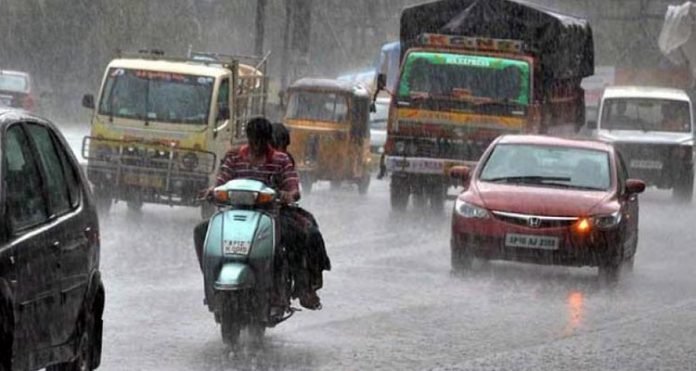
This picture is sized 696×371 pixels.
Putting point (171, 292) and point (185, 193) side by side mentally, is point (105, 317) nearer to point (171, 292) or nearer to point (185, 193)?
point (171, 292)

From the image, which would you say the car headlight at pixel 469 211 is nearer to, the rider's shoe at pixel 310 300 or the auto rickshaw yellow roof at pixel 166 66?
the rider's shoe at pixel 310 300

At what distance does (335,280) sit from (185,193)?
675 cm

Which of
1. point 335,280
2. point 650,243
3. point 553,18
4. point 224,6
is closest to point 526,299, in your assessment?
point 335,280

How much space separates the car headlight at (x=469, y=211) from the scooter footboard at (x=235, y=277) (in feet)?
19.6

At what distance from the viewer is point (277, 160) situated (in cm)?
1242

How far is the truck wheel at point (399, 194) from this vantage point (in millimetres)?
26969

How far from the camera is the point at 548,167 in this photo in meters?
18.6

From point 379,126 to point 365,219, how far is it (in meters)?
14.1

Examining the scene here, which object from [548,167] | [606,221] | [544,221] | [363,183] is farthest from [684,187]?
[544,221]

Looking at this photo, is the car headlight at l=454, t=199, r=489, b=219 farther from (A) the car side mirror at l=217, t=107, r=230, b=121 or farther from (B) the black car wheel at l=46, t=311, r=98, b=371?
(B) the black car wheel at l=46, t=311, r=98, b=371

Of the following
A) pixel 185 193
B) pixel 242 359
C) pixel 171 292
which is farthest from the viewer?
pixel 185 193

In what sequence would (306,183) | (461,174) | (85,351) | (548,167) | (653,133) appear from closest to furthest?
(85,351) < (548,167) < (461,174) < (306,183) < (653,133)

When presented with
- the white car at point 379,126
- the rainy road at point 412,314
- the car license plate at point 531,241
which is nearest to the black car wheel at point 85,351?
the rainy road at point 412,314

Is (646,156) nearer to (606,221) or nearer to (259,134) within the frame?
(606,221)
